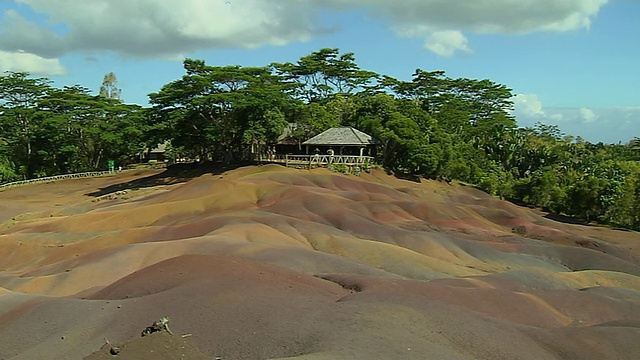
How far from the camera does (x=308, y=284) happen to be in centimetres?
1997

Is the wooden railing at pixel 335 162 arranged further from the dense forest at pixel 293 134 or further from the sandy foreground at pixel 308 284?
the sandy foreground at pixel 308 284

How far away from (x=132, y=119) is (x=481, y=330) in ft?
274

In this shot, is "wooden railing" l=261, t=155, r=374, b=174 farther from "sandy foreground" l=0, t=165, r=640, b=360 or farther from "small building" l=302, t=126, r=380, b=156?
"sandy foreground" l=0, t=165, r=640, b=360

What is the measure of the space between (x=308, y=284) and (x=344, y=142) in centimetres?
5356

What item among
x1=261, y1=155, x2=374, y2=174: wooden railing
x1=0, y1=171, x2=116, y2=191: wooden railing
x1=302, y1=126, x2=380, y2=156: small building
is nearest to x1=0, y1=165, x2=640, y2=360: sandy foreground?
x1=261, y1=155, x2=374, y2=174: wooden railing

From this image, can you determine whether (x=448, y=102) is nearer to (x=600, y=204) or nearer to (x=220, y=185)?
(x=600, y=204)

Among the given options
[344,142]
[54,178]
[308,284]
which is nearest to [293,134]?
[344,142]

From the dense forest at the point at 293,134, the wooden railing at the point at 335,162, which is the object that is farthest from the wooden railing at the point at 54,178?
the wooden railing at the point at 335,162

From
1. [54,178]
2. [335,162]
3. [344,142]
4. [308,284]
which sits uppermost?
[344,142]

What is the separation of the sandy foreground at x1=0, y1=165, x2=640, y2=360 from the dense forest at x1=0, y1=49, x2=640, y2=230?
18.1 metres

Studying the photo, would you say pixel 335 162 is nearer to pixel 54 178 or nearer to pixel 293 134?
pixel 293 134

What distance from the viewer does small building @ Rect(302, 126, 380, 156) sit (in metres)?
72.9

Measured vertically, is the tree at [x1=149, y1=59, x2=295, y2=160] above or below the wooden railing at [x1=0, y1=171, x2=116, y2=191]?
above

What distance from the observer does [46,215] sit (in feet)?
170
